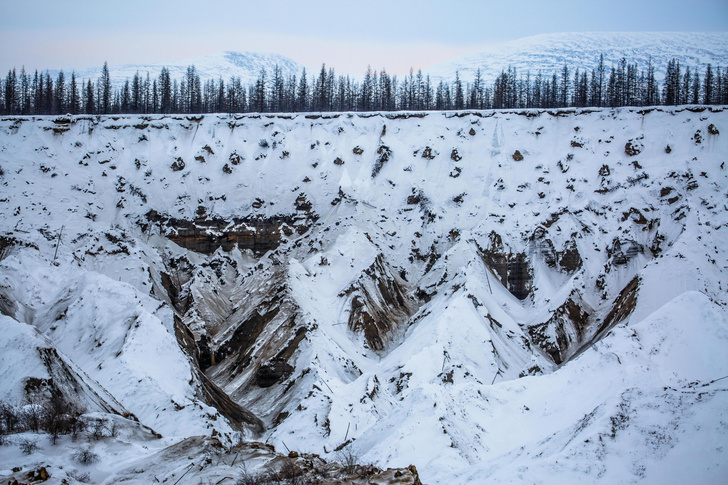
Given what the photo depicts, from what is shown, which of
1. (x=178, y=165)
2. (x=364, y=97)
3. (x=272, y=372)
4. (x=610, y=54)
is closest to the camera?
(x=272, y=372)

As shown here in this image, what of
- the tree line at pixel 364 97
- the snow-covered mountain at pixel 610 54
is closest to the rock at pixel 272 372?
the tree line at pixel 364 97

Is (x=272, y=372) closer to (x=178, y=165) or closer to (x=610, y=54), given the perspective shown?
(x=178, y=165)

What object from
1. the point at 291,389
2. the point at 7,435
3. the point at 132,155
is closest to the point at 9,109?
the point at 132,155

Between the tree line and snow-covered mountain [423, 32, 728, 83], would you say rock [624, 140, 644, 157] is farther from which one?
snow-covered mountain [423, 32, 728, 83]

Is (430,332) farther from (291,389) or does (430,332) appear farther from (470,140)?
(470,140)

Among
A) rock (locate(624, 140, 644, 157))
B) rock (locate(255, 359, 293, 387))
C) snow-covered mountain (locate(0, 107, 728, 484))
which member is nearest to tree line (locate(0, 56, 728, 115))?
snow-covered mountain (locate(0, 107, 728, 484))

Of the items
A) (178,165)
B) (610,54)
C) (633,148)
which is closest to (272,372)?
(178,165)

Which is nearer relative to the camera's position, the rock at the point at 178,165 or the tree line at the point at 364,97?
the rock at the point at 178,165

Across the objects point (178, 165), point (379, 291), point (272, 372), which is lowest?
point (272, 372)

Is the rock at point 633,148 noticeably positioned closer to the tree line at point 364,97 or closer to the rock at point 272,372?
the tree line at point 364,97
